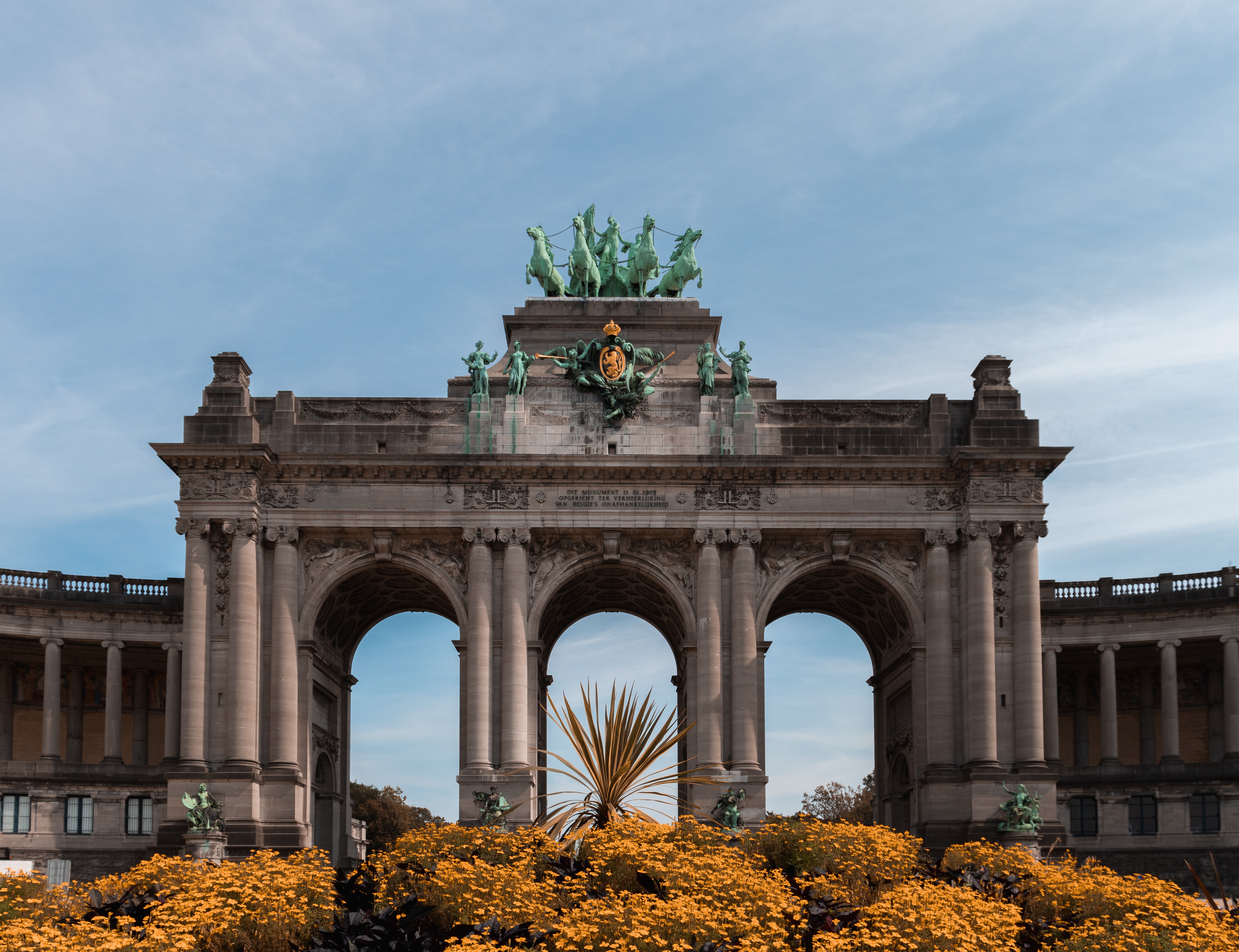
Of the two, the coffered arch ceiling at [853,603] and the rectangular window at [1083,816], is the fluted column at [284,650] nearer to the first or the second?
the coffered arch ceiling at [853,603]

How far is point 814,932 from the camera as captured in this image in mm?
25094

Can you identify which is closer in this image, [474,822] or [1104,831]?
[474,822]

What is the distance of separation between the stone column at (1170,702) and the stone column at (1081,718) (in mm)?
5146

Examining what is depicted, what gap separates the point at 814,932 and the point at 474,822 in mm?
28350

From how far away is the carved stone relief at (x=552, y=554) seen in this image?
55.5 m

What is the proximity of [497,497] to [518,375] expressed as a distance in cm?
505

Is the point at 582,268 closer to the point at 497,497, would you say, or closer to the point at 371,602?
the point at 497,497

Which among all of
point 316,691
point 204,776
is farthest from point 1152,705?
point 204,776

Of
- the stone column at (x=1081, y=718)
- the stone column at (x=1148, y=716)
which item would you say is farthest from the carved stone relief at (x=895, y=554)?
the stone column at (x=1148, y=716)

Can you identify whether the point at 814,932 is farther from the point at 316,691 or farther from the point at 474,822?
the point at 316,691

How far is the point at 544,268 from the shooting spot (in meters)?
61.6

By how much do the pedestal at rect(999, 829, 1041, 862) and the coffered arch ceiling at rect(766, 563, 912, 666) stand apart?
868cm

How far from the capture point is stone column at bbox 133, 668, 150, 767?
68000 mm

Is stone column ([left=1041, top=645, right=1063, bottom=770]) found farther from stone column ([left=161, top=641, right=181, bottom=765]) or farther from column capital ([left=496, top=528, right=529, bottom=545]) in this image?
stone column ([left=161, top=641, right=181, bottom=765])
